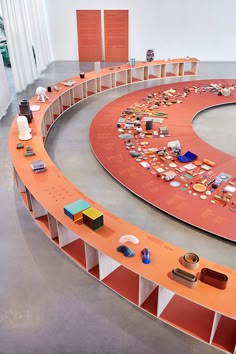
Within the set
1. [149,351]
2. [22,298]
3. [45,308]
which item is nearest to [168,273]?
[149,351]

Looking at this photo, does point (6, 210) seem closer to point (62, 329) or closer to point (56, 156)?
point (56, 156)

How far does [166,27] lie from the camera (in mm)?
11992

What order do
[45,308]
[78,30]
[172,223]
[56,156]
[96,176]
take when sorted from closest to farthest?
1. [45,308]
2. [172,223]
3. [96,176]
4. [56,156]
5. [78,30]

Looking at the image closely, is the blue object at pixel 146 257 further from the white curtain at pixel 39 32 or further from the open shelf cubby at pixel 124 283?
the white curtain at pixel 39 32

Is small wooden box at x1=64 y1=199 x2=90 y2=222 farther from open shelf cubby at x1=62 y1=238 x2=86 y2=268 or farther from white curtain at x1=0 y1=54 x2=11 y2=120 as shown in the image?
white curtain at x1=0 y1=54 x2=11 y2=120

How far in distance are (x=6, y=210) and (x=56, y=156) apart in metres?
1.70

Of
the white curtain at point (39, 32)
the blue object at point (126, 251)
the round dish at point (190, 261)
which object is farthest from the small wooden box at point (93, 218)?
the white curtain at point (39, 32)

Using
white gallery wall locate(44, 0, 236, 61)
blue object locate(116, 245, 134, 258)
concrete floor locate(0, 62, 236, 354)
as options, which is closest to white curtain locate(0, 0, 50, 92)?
white gallery wall locate(44, 0, 236, 61)

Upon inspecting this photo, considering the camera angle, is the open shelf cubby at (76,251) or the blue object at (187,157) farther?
the blue object at (187,157)

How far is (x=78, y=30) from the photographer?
1214 centimetres

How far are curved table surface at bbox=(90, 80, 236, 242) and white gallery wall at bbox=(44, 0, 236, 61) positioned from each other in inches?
188

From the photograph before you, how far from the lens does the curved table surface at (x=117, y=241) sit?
8.50ft

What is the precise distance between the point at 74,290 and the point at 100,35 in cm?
1084

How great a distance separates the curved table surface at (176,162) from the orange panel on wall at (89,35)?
486 centimetres
